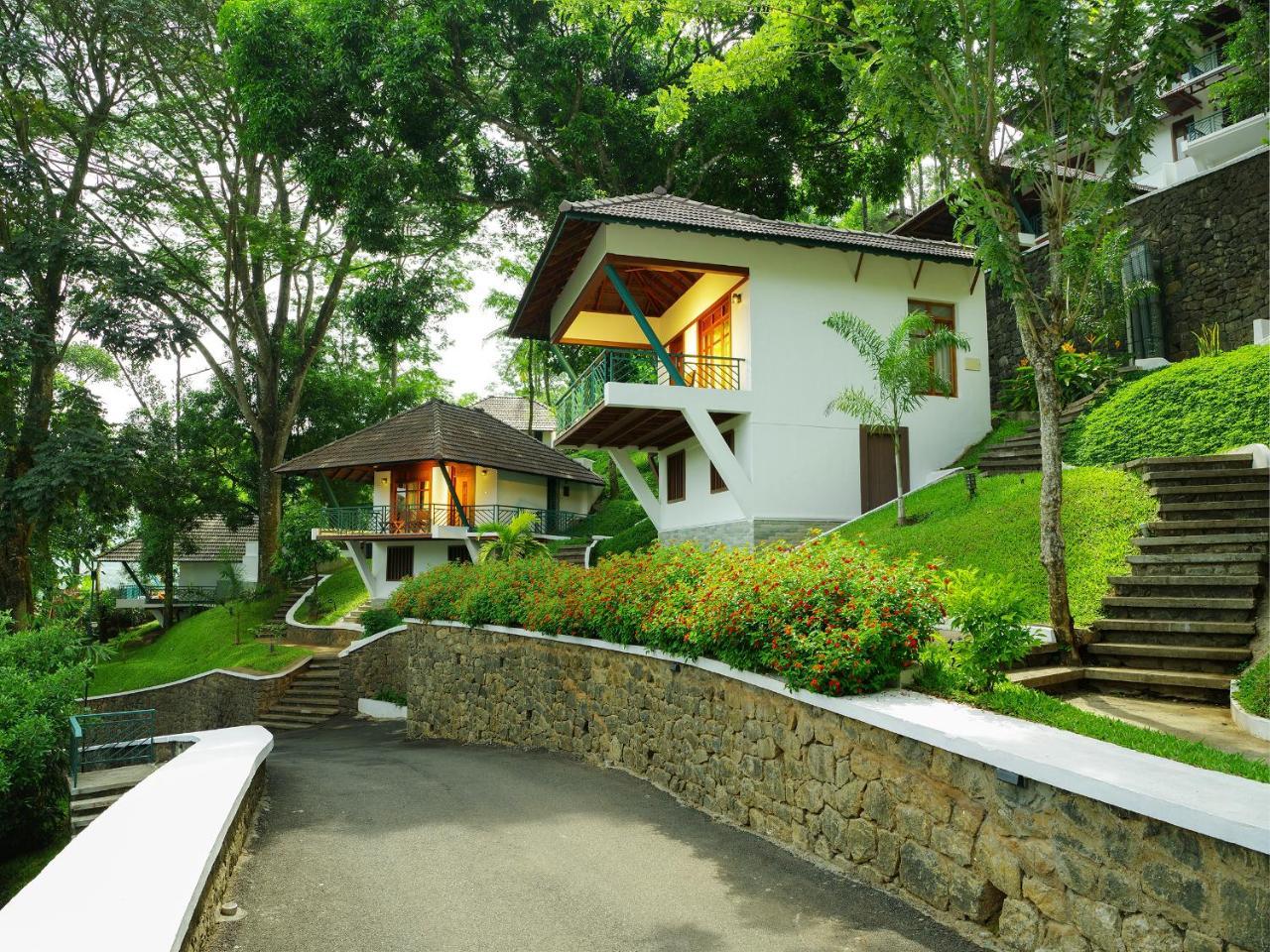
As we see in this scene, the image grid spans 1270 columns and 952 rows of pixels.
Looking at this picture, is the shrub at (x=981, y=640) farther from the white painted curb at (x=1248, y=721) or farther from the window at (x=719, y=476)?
the window at (x=719, y=476)

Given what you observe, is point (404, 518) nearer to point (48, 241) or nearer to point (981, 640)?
point (48, 241)

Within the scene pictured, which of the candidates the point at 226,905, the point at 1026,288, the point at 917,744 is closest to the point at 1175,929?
the point at 917,744

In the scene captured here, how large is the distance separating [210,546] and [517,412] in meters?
17.6

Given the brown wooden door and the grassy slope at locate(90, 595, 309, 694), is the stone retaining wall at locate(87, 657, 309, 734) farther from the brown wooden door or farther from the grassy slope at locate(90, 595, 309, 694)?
the brown wooden door

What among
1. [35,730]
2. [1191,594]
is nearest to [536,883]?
[1191,594]

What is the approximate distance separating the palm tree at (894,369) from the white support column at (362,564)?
18.6m

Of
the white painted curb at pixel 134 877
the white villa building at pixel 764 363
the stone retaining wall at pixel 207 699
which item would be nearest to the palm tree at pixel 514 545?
the white villa building at pixel 764 363

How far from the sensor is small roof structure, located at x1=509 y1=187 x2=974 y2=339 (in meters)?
14.8

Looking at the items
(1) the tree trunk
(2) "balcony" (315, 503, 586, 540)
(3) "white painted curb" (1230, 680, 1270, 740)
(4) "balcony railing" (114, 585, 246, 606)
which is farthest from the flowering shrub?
(4) "balcony railing" (114, 585, 246, 606)

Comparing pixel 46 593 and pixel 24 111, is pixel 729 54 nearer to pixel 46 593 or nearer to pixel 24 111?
pixel 24 111

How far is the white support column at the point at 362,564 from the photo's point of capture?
28.8 meters

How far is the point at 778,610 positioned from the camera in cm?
639

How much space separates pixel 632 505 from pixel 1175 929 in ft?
90.3

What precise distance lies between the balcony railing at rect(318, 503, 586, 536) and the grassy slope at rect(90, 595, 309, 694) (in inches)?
171
